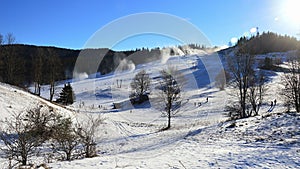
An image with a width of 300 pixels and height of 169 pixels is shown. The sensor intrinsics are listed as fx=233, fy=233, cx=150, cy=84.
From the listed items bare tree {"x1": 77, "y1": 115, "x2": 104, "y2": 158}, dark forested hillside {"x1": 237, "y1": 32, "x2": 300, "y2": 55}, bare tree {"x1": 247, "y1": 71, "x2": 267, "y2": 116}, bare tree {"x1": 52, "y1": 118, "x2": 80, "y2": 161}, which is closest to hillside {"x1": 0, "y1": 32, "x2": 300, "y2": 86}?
dark forested hillside {"x1": 237, "y1": 32, "x2": 300, "y2": 55}

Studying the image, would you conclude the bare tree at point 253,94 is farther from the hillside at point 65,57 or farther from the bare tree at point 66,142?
the bare tree at point 66,142

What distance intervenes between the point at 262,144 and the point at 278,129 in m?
3.86

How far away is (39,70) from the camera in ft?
123

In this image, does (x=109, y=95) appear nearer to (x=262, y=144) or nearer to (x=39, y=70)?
(x=39, y=70)

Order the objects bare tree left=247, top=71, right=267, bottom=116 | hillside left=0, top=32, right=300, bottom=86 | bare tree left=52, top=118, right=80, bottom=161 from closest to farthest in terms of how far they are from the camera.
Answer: bare tree left=52, top=118, right=80, bottom=161
bare tree left=247, top=71, right=267, bottom=116
hillside left=0, top=32, right=300, bottom=86

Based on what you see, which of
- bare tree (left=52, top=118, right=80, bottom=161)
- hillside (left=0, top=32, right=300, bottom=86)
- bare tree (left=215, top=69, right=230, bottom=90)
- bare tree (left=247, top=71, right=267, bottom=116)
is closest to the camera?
bare tree (left=52, top=118, right=80, bottom=161)

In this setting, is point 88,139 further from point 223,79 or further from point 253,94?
Answer: point 223,79

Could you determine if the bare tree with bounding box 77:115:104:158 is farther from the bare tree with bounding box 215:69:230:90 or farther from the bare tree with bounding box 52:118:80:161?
the bare tree with bounding box 215:69:230:90

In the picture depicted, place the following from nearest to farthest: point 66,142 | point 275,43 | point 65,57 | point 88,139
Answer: point 88,139 < point 66,142 < point 65,57 < point 275,43

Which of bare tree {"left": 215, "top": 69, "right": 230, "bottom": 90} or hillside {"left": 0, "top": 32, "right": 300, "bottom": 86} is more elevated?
hillside {"left": 0, "top": 32, "right": 300, "bottom": 86}

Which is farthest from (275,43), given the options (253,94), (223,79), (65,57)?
(253,94)

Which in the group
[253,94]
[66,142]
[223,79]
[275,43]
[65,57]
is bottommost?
[66,142]

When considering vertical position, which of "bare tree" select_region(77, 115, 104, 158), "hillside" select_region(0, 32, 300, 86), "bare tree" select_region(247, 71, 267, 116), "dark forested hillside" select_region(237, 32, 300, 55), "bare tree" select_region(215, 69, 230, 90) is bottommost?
"bare tree" select_region(77, 115, 104, 158)

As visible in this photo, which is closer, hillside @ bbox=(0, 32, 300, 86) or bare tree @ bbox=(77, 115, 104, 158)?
bare tree @ bbox=(77, 115, 104, 158)
